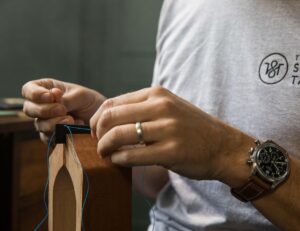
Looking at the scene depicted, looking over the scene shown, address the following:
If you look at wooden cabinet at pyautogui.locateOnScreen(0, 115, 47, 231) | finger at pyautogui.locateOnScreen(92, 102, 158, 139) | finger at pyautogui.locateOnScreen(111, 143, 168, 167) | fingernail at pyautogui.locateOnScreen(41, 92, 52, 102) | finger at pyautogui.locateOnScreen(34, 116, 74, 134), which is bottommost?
wooden cabinet at pyautogui.locateOnScreen(0, 115, 47, 231)

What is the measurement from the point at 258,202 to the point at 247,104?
234 millimetres

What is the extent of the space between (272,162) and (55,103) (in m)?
0.36

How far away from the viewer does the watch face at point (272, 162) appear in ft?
1.91

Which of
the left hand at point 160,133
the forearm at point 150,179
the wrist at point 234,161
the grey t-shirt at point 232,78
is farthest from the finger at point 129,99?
the forearm at point 150,179

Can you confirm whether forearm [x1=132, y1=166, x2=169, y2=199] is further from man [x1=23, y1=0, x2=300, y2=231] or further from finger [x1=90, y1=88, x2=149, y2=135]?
finger [x1=90, y1=88, x2=149, y2=135]

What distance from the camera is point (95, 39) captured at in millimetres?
2203

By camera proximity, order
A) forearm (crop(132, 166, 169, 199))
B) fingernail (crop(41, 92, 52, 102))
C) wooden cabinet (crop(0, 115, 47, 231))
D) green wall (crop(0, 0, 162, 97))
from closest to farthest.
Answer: fingernail (crop(41, 92, 52, 102)) → forearm (crop(132, 166, 169, 199)) → wooden cabinet (crop(0, 115, 47, 231)) → green wall (crop(0, 0, 162, 97))

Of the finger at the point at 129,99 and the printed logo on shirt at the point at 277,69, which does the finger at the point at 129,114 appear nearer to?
the finger at the point at 129,99

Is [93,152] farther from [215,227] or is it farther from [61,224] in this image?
[215,227]

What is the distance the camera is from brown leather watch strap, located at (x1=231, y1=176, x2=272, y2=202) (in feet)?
1.88

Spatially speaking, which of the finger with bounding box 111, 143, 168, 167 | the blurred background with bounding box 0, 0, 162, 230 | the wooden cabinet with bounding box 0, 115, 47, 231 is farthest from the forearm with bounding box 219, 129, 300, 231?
the blurred background with bounding box 0, 0, 162, 230

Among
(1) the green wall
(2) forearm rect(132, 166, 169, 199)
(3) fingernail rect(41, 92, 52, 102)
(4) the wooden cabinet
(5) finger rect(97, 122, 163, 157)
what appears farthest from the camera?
(1) the green wall

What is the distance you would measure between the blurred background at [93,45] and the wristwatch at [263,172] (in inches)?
61.9

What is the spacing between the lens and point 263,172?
1.90 feet
